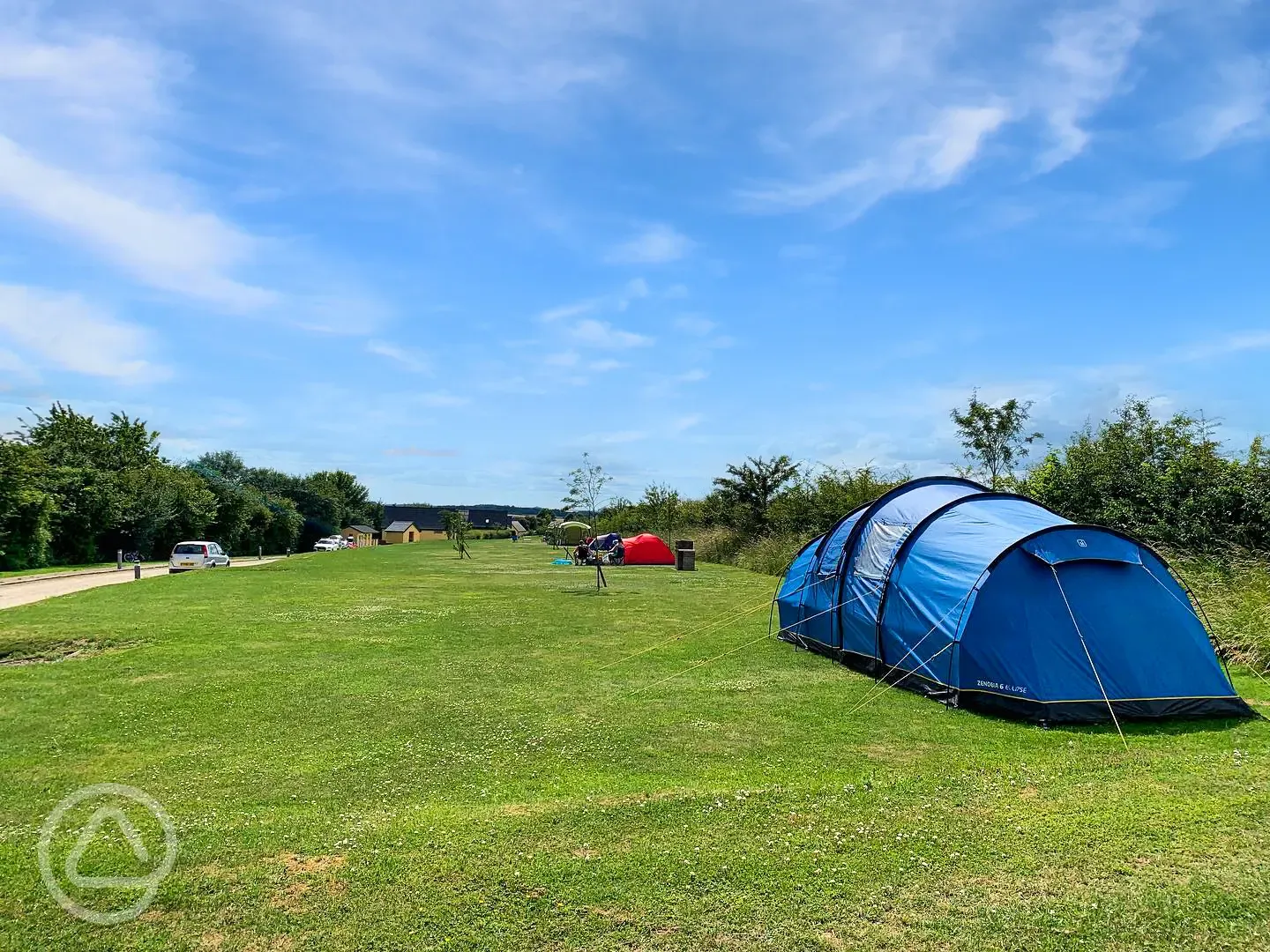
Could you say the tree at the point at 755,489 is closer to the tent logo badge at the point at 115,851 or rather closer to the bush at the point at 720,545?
the bush at the point at 720,545

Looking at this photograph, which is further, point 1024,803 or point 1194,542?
point 1194,542

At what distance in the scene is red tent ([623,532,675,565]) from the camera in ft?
123

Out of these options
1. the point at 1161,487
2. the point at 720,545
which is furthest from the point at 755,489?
the point at 1161,487

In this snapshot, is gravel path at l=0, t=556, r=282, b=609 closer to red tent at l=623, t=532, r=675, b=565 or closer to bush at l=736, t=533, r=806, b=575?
red tent at l=623, t=532, r=675, b=565

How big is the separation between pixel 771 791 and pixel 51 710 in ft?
24.3

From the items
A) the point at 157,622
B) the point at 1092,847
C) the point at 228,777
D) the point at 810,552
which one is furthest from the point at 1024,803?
the point at 157,622

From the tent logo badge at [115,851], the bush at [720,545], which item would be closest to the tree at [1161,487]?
the tent logo badge at [115,851]

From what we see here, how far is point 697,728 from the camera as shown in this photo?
774 cm

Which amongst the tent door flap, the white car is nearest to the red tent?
the white car

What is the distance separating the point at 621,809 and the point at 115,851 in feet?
10.1

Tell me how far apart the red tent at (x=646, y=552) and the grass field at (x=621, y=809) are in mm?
26412

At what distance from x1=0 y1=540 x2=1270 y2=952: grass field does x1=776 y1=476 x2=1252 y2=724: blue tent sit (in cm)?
38

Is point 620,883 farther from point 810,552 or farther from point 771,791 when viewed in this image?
point 810,552

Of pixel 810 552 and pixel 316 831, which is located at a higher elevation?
pixel 810 552
